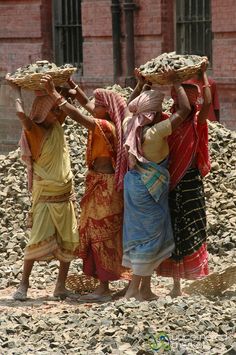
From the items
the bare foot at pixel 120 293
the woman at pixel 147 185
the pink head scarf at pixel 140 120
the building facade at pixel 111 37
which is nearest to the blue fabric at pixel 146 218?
the woman at pixel 147 185

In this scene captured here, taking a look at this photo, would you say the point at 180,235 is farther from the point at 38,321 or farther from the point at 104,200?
the point at 38,321

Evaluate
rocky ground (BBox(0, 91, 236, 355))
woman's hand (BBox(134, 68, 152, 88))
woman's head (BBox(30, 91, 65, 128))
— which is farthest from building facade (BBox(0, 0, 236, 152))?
woman's hand (BBox(134, 68, 152, 88))

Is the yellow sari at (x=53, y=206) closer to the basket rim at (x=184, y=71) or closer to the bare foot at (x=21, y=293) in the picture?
the bare foot at (x=21, y=293)

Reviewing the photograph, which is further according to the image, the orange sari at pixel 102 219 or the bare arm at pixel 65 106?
the orange sari at pixel 102 219

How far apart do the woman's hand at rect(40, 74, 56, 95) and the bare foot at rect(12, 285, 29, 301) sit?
158 cm

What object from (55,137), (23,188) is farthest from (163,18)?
(55,137)

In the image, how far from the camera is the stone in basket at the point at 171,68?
9.43 m

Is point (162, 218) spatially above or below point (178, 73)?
below

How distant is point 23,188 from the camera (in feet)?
41.0

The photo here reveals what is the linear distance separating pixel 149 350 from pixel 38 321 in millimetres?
1209

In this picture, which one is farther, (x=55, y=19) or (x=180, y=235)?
(x=55, y=19)

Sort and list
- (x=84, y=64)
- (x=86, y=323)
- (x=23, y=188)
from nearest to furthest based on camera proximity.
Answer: (x=86, y=323), (x=23, y=188), (x=84, y=64)

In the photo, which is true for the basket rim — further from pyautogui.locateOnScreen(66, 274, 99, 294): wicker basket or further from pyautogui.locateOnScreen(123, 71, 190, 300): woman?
pyautogui.locateOnScreen(66, 274, 99, 294): wicker basket

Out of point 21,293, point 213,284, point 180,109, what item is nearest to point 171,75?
point 180,109
